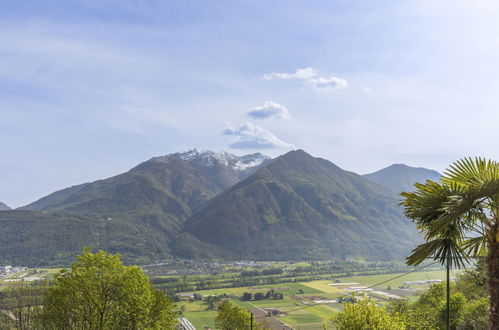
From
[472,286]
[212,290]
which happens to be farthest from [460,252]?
[212,290]

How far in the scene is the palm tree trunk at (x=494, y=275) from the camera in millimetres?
9477

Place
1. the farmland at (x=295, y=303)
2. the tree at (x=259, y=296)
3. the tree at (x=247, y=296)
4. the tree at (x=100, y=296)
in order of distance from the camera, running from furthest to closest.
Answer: the tree at (x=259, y=296) < the tree at (x=247, y=296) < the farmland at (x=295, y=303) < the tree at (x=100, y=296)

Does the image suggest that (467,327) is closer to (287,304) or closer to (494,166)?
(494,166)

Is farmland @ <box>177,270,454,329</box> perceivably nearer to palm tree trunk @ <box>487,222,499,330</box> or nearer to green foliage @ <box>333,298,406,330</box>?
green foliage @ <box>333,298,406,330</box>

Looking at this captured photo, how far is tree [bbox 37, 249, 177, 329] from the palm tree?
31.7 metres

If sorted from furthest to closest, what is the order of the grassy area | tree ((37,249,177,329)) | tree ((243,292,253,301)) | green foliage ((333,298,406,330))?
tree ((243,292,253,301))
the grassy area
tree ((37,249,177,329))
green foliage ((333,298,406,330))

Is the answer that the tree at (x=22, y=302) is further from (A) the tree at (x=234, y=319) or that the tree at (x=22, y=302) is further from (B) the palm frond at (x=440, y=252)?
(B) the palm frond at (x=440, y=252)

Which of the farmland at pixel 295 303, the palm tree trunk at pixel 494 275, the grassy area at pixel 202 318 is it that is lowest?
the farmland at pixel 295 303

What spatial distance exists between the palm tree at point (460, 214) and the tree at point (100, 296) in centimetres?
3168

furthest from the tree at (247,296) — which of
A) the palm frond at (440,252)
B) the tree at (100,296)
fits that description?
the palm frond at (440,252)

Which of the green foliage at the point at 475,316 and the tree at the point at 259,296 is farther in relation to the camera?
the tree at the point at 259,296

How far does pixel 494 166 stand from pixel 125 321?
37.0 meters

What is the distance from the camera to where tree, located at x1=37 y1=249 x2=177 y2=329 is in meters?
34.9

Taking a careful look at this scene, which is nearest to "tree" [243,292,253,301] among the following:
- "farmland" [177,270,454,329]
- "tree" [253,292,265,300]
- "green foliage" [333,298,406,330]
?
"tree" [253,292,265,300]
